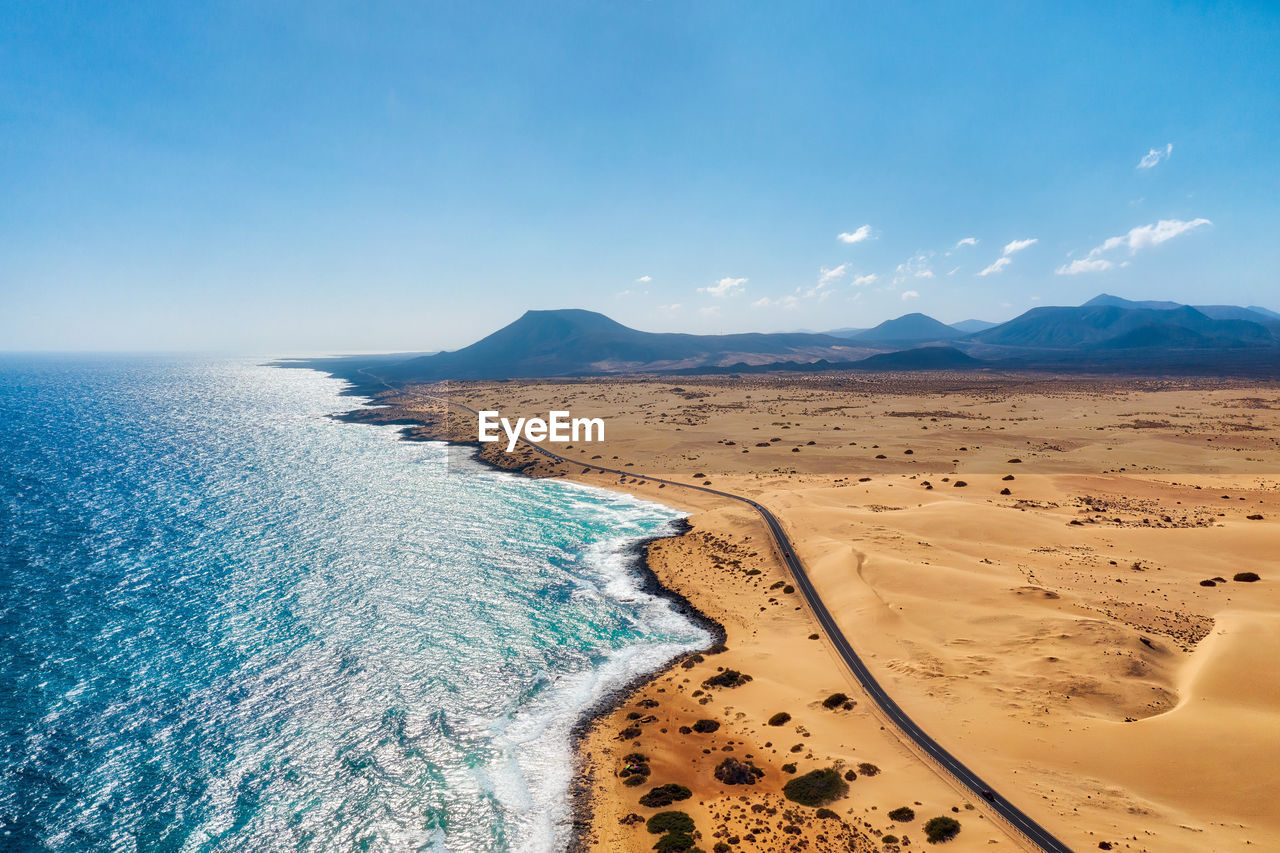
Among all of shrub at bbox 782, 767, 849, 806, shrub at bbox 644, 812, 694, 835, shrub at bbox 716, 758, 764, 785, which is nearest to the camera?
shrub at bbox 644, 812, 694, 835

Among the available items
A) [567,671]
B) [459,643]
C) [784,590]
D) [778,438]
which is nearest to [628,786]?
[567,671]

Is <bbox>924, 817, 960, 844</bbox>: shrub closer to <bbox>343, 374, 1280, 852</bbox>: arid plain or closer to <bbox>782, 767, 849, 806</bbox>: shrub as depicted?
<bbox>343, 374, 1280, 852</bbox>: arid plain

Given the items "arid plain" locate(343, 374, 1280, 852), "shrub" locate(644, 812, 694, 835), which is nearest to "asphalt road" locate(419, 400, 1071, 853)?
"arid plain" locate(343, 374, 1280, 852)

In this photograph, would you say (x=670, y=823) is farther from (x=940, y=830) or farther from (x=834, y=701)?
(x=834, y=701)

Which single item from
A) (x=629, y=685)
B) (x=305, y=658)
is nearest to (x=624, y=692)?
(x=629, y=685)

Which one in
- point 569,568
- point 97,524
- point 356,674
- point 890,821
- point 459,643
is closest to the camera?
point 890,821

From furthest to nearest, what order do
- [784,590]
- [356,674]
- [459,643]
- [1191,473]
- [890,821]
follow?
[1191,473]
[784,590]
[459,643]
[356,674]
[890,821]

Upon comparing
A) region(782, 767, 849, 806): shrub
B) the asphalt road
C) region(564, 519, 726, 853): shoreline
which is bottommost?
region(564, 519, 726, 853): shoreline

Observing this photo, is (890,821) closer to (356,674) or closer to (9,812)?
(356,674)
